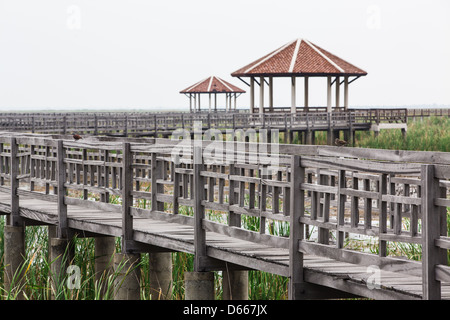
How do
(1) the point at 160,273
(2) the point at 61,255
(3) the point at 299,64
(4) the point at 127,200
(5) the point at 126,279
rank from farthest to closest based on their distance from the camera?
(3) the point at 299,64, (2) the point at 61,255, (1) the point at 160,273, (4) the point at 127,200, (5) the point at 126,279

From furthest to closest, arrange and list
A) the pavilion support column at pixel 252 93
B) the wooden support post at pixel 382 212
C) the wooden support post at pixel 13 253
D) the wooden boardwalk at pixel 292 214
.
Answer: the pavilion support column at pixel 252 93 → the wooden support post at pixel 13 253 → the wooden support post at pixel 382 212 → the wooden boardwalk at pixel 292 214

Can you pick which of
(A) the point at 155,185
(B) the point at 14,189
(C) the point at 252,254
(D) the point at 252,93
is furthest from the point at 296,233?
(D) the point at 252,93

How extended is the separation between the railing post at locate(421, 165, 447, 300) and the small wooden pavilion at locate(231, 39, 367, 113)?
3447 centimetres

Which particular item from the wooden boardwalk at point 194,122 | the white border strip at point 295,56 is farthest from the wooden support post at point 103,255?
the white border strip at point 295,56

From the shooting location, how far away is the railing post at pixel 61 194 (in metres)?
9.48

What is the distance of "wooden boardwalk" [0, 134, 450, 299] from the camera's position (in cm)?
562

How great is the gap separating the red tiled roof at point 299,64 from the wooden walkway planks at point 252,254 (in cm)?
3027

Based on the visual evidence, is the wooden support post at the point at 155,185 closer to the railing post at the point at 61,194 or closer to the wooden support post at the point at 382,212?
the railing post at the point at 61,194

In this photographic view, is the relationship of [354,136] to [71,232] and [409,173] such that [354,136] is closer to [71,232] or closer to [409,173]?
[71,232]

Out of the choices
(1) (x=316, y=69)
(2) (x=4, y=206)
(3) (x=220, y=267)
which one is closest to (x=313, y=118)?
(1) (x=316, y=69)

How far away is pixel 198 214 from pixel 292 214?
136 cm

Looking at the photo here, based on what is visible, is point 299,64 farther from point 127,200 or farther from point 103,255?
point 127,200

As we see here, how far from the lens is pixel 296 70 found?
1572 inches

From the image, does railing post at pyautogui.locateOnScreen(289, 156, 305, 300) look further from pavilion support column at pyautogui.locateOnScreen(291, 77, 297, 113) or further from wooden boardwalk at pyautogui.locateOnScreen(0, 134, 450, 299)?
pavilion support column at pyautogui.locateOnScreen(291, 77, 297, 113)
